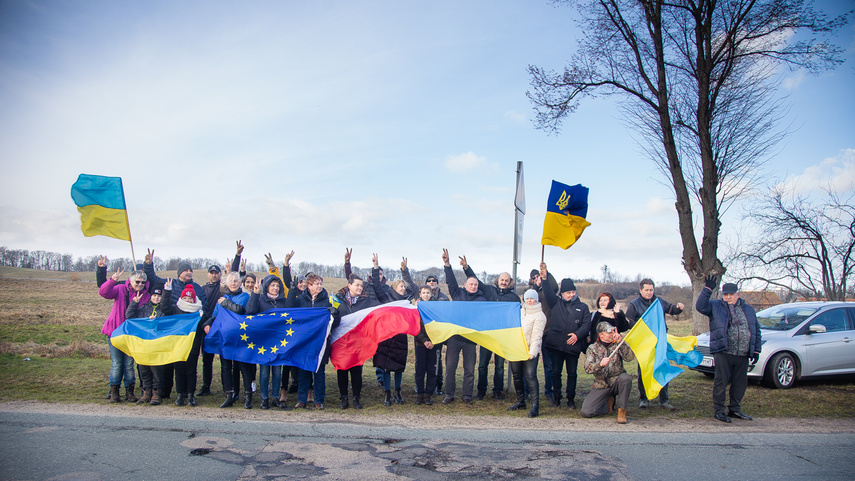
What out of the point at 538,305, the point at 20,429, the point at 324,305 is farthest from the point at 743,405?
the point at 20,429

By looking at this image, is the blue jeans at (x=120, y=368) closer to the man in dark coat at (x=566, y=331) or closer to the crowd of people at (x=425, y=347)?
the crowd of people at (x=425, y=347)

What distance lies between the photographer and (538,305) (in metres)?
8.57

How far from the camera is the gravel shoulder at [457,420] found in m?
7.26

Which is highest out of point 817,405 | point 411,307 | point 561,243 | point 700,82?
point 700,82

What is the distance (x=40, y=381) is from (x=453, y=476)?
8489mm

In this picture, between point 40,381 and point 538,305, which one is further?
point 40,381

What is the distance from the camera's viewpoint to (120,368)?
325 inches

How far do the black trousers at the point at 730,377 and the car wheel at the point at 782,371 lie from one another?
2.85m

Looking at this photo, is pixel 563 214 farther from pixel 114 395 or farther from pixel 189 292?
pixel 114 395

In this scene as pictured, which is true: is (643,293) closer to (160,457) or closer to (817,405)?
(817,405)

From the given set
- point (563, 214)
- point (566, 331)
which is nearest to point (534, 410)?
point (566, 331)

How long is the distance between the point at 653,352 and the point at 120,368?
868 cm

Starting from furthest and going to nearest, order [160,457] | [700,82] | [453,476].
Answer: [700,82]
[160,457]
[453,476]

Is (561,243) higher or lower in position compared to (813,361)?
higher
